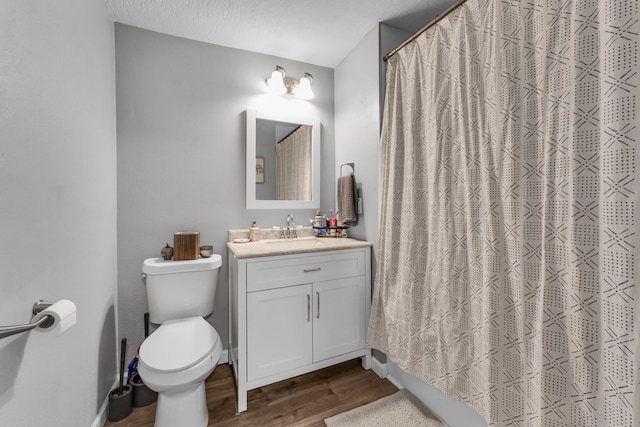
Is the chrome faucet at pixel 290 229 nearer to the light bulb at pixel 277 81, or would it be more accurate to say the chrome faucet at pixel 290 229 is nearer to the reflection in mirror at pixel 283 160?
the reflection in mirror at pixel 283 160

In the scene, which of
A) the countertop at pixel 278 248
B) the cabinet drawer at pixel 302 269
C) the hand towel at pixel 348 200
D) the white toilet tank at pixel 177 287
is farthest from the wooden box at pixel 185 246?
the hand towel at pixel 348 200

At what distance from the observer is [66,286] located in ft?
3.49

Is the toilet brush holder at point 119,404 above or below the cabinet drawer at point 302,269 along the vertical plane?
below

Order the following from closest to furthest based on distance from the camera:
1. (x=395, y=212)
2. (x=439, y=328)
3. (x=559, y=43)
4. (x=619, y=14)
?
(x=619, y=14) → (x=559, y=43) → (x=439, y=328) → (x=395, y=212)

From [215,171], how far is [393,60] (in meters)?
1.47

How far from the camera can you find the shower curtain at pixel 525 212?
718 millimetres

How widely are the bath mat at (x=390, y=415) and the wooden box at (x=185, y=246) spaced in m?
1.28

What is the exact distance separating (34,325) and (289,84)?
2.11 m

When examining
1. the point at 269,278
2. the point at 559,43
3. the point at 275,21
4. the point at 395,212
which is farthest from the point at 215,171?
the point at 559,43

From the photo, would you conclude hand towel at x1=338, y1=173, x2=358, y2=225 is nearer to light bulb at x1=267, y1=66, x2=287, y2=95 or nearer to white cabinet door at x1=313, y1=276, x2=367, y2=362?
white cabinet door at x1=313, y1=276, x2=367, y2=362

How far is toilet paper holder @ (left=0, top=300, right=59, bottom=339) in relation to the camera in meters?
0.63

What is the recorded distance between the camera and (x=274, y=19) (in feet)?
5.75

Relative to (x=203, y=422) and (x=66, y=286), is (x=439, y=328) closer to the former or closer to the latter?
(x=203, y=422)

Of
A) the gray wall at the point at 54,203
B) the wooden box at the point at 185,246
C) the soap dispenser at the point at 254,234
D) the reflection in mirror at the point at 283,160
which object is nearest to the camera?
the gray wall at the point at 54,203
